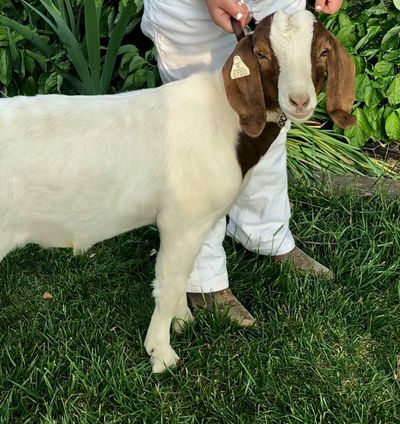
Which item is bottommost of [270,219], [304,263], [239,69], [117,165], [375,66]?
[304,263]

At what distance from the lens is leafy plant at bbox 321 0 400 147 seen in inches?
178

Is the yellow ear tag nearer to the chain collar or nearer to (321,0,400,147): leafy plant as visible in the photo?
the chain collar

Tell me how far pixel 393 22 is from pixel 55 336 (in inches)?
119

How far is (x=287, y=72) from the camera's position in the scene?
2.32 m

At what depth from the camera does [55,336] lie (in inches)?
120

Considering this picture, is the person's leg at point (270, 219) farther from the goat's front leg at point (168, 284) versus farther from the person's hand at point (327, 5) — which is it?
the person's hand at point (327, 5)

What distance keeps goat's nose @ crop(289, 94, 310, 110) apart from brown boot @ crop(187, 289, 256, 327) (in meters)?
1.18

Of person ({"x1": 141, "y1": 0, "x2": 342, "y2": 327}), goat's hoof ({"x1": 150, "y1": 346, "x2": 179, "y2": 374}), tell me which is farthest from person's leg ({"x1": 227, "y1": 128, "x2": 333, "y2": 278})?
goat's hoof ({"x1": 150, "y1": 346, "x2": 179, "y2": 374})

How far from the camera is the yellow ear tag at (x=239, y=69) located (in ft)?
7.84

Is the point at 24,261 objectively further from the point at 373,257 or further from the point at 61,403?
the point at 373,257

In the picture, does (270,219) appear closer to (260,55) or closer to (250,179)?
(250,179)

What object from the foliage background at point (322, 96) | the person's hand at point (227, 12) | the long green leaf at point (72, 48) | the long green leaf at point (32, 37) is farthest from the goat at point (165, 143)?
the long green leaf at point (32, 37)

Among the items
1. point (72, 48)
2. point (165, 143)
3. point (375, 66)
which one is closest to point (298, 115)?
point (165, 143)

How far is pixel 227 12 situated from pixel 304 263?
148 centimetres
